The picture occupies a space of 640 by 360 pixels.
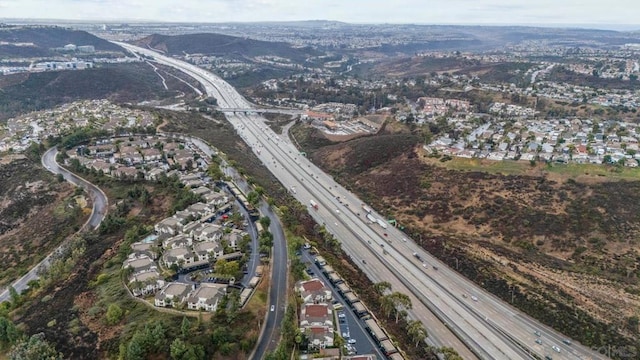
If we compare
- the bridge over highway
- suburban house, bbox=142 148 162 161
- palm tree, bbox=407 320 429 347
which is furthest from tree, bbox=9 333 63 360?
the bridge over highway

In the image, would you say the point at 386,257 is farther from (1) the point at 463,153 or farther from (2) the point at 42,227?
(2) the point at 42,227

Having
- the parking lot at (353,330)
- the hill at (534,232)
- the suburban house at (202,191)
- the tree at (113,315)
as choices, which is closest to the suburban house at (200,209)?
the suburban house at (202,191)

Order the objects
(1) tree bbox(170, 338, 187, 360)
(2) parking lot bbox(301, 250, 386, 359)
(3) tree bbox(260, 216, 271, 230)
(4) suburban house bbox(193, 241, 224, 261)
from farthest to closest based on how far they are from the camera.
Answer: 1. (3) tree bbox(260, 216, 271, 230)
2. (4) suburban house bbox(193, 241, 224, 261)
3. (2) parking lot bbox(301, 250, 386, 359)
4. (1) tree bbox(170, 338, 187, 360)

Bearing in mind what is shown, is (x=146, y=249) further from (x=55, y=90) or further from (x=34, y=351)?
(x=55, y=90)

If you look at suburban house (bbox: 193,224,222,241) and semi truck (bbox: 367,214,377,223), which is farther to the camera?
semi truck (bbox: 367,214,377,223)

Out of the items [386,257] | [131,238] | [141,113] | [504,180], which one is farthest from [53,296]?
[141,113]

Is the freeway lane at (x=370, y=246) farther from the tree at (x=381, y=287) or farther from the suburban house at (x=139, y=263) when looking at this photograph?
the suburban house at (x=139, y=263)

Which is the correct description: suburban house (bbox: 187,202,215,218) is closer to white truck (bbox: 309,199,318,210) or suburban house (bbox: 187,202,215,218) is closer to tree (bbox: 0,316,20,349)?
white truck (bbox: 309,199,318,210)
